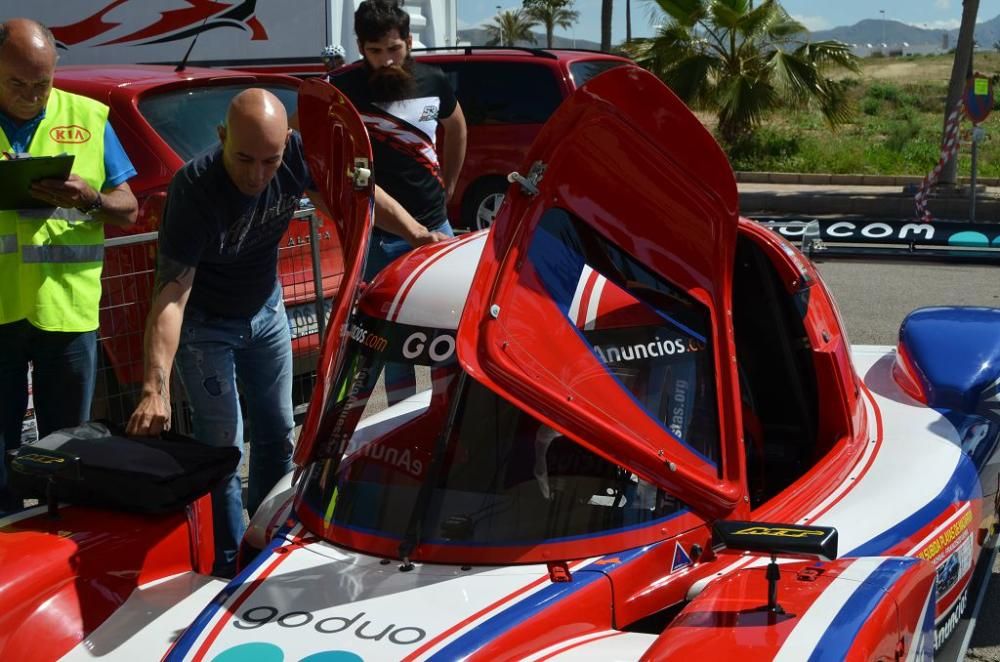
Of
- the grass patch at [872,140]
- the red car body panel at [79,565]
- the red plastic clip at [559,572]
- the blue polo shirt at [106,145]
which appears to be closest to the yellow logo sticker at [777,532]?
the red plastic clip at [559,572]

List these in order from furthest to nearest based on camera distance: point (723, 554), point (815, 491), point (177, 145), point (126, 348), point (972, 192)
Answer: point (972, 192), point (177, 145), point (126, 348), point (815, 491), point (723, 554)

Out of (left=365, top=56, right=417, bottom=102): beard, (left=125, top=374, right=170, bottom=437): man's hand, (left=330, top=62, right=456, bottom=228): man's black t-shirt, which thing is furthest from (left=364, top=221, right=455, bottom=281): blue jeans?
(left=125, top=374, right=170, bottom=437): man's hand

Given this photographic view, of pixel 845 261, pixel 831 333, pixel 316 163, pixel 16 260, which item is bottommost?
pixel 845 261

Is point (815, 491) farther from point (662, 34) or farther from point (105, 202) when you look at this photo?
point (662, 34)

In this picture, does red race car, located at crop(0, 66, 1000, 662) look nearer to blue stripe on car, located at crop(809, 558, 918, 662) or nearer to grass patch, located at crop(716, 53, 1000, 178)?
blue stripe on car, located at crop(809, 558, 918, 662)

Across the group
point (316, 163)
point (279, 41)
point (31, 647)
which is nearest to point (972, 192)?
point (279, 41)

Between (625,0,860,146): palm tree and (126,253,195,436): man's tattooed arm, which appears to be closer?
(126,253,195,436): man's tattooed arm

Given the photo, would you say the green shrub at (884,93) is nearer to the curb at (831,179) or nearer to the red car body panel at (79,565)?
the curb at (831,179)

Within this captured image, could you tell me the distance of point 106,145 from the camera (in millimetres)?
4383

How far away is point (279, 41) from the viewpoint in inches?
436

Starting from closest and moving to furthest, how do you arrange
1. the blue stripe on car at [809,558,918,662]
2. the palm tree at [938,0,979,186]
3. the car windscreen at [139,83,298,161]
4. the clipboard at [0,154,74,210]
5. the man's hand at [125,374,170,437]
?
the blue stripe on car at [809,558,918,662] < the man's hand at [125,374,170,437] < the clipboard at [0,154,74,210] < the car windscreen at [139,83,298,161] < the palm tree at [938,0,979,186]

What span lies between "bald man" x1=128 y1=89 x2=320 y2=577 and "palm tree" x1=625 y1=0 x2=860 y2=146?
13307 mm

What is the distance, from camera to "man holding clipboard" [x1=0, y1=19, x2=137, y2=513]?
158 inches

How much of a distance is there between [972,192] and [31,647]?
1193 cm
